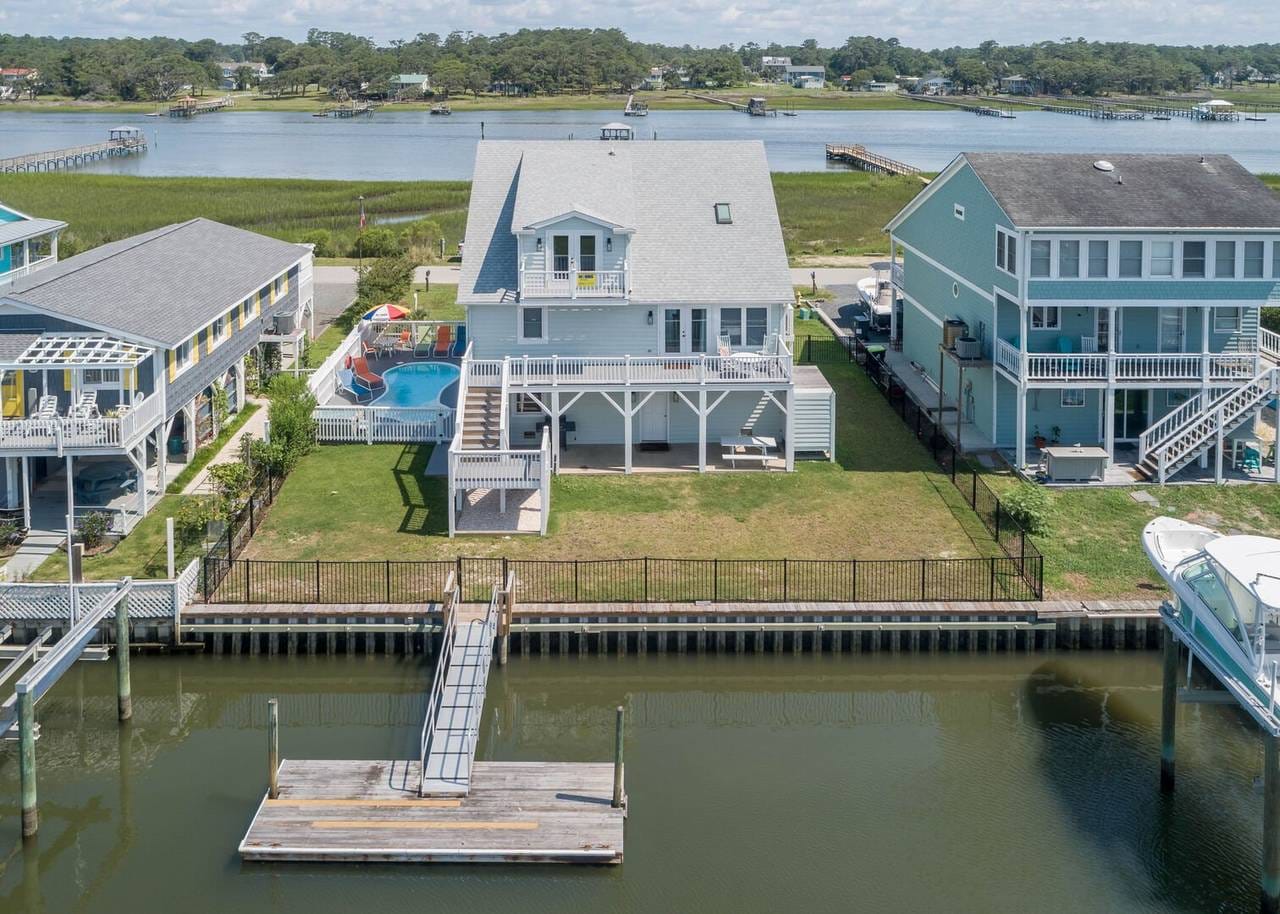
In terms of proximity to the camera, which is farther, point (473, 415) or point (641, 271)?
point (641, 271)

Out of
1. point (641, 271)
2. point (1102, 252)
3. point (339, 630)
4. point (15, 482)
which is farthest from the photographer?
point (641, 271)

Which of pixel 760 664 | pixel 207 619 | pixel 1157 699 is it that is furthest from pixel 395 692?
pixel 1157 699

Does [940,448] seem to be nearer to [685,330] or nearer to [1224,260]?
[685,330]

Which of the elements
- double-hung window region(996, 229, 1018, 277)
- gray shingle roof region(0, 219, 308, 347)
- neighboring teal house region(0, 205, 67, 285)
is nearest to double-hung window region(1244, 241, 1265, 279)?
double-hung window region(996, 229, 1018, 277)

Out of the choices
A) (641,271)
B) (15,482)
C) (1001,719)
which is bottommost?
(1001,719)

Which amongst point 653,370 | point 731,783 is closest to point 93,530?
point 653,370

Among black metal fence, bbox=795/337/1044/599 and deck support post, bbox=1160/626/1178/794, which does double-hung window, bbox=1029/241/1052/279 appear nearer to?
black metal fence, bbox=795/337/1044/599

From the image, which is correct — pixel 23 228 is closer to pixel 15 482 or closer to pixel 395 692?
pixel 15 482
